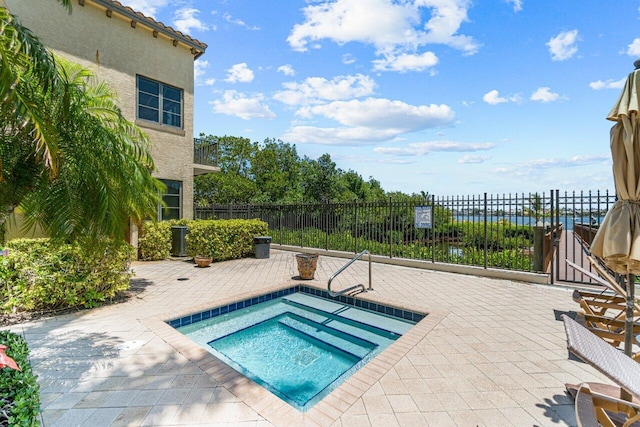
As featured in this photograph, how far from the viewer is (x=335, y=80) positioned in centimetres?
1423

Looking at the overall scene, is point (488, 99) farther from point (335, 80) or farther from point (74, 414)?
point (74, 414)

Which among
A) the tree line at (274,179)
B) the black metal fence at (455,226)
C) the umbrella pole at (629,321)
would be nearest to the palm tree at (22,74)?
the umbrella pole at (629,321)

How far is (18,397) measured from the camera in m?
1.97

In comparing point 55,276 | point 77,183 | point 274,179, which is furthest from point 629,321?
point 274,179

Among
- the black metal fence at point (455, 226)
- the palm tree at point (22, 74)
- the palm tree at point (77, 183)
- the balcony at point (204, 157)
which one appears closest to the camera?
the palm tree at point (22, 74)

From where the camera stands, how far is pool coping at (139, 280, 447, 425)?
2818mm

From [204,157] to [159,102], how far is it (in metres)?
2.69

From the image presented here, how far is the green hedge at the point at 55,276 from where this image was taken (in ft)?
16.8

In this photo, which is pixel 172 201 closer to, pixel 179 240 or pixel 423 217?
pixel 179 240

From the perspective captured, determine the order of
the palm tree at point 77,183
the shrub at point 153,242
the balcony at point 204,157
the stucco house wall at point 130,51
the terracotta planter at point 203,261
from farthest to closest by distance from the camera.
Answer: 1. the balcony at point 204,157
2. the shrub at point 153,242
3. the terracotta planter at point 203,261
4. the stucco house wall at point 130,51
5. the palm tree at point 77,183

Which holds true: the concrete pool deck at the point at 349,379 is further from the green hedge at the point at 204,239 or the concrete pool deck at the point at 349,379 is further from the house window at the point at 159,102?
the house window at the point at 159,102

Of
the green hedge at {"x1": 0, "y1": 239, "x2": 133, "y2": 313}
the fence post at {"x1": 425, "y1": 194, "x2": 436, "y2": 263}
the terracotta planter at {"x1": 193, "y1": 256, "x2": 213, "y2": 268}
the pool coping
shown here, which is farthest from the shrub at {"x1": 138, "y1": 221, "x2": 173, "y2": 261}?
the fence post at {"x1": 425, "y1": 194, "x2": 436, "y2": 263}

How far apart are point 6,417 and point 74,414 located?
113 cm

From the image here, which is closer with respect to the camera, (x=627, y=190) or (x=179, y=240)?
(x=627, y=190)
